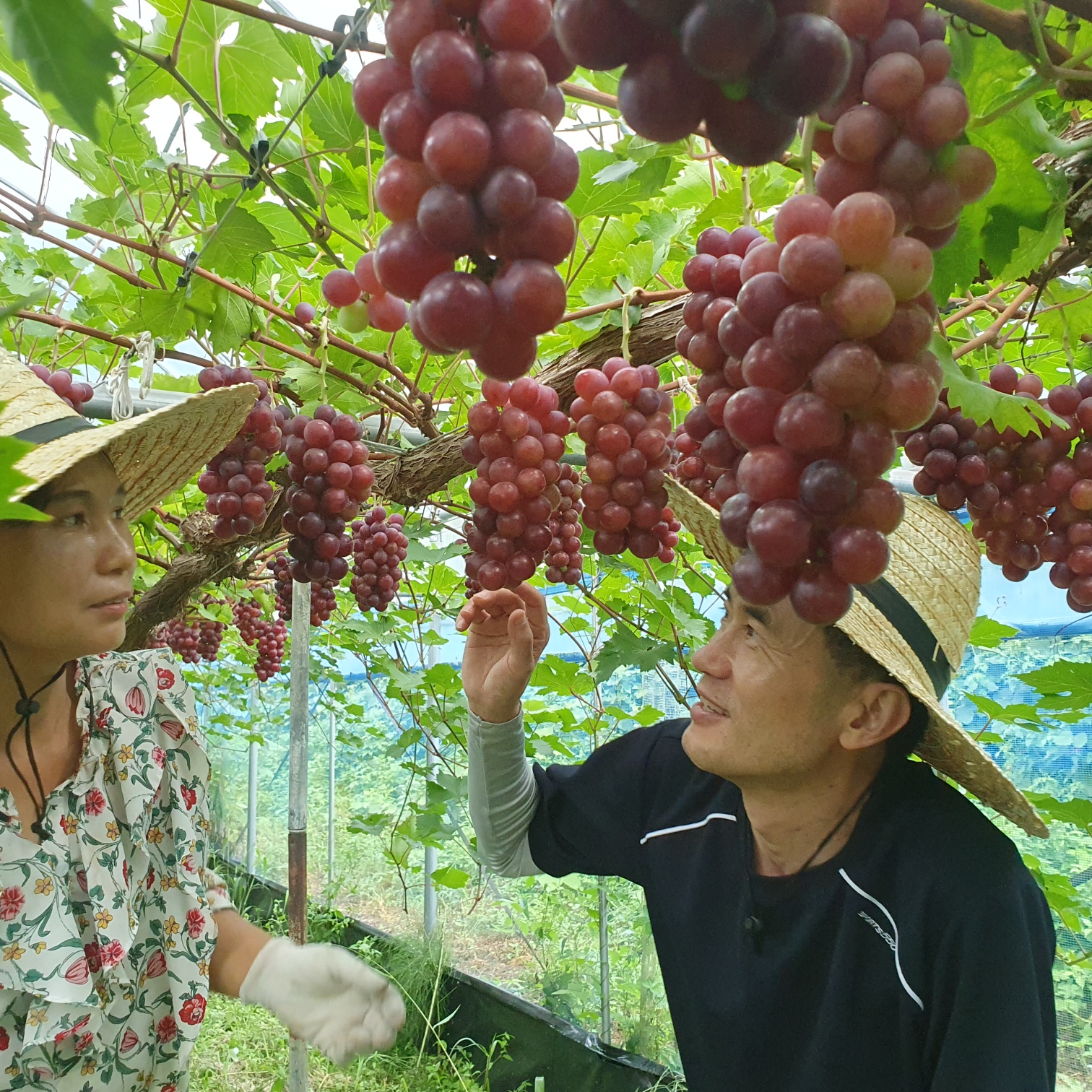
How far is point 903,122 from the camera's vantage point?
40cm

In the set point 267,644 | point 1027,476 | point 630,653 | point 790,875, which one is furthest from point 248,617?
point 1027,476

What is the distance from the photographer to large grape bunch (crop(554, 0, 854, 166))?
11.7 inches

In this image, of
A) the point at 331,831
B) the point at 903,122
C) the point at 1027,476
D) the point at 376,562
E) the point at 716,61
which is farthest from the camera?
the point at 331,831

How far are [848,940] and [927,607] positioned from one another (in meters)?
0.47

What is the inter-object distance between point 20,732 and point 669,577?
5.18 feet

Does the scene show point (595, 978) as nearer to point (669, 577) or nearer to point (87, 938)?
point (669, 577)

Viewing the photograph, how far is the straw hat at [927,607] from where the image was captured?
3.56 feet

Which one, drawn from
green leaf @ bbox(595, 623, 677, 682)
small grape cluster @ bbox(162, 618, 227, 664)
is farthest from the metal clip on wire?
small grape cluster @ bbox(162, 618, 227, 664)

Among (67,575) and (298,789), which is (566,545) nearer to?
(67,575)

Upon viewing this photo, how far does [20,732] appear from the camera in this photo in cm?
137

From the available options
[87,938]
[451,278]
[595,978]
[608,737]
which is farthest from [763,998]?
[595,978]

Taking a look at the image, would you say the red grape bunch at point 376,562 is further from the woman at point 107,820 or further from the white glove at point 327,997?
the white glove at point 327,997

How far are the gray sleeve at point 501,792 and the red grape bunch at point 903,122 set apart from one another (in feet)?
4.23

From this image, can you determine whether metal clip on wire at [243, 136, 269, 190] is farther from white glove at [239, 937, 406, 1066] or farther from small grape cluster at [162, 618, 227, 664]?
small grape cluster at [162, 618, 227, 664]
